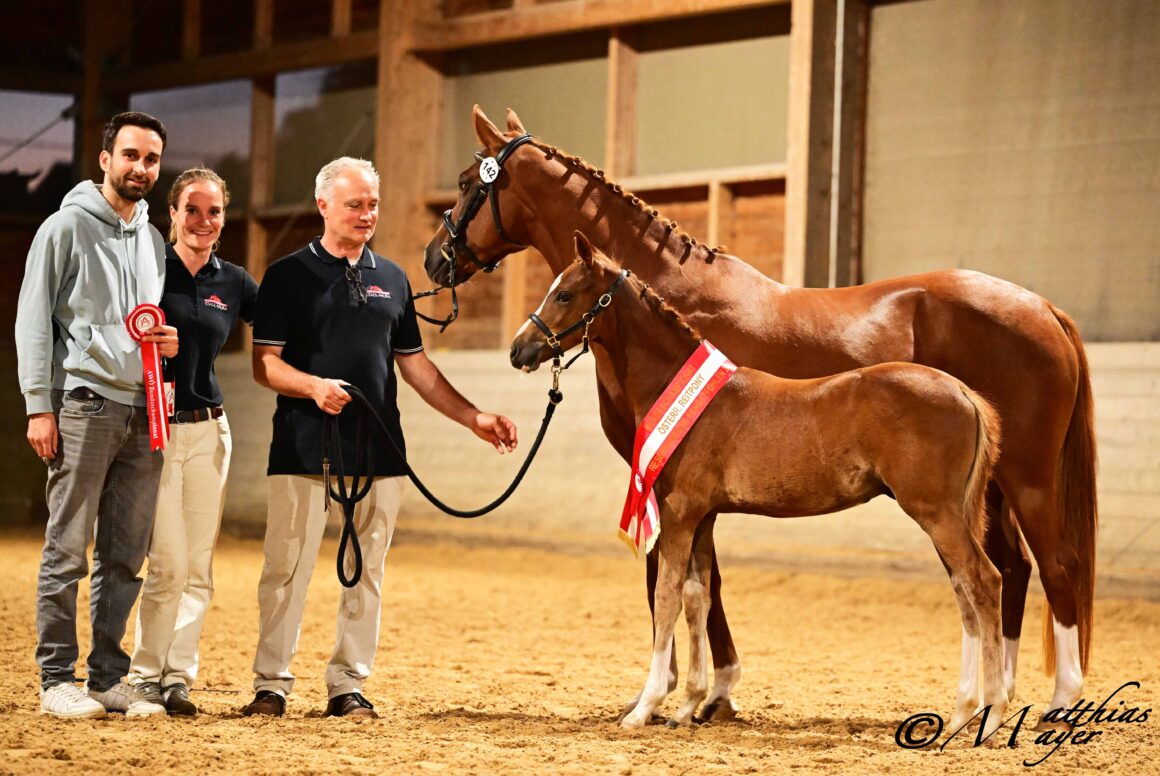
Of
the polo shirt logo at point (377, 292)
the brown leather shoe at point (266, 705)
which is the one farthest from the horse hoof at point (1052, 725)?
the polo shirt logo at point (377, 292)

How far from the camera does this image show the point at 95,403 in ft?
13.1

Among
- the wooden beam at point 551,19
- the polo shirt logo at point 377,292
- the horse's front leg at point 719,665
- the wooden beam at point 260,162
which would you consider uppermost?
the wooden beam at point 551,19

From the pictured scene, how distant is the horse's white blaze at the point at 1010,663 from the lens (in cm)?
450

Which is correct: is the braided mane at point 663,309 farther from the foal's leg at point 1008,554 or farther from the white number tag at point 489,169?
the foal's leg at point 1008,554

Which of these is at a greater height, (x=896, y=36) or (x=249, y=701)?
(x=896, y=36)

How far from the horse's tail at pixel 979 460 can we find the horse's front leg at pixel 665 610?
2.89 ft

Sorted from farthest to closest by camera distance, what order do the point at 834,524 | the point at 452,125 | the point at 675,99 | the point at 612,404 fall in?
the point at 452,125 → the point at 675,99 → the point at 834,524 → the point at 612,404

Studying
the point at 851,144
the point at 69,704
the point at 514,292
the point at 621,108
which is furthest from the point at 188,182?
the point at 514,292

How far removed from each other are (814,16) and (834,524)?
12.6 ft

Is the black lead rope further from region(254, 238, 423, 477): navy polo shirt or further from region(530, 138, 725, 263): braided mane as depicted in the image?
region(530, 138, 725, 263): braided mane

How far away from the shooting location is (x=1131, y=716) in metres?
4.56

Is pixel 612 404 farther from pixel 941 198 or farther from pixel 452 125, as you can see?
pixel 452 125

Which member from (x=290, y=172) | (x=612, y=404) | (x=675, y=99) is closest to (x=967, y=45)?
(x=675, y=99)

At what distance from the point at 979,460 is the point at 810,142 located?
612 centimetres
